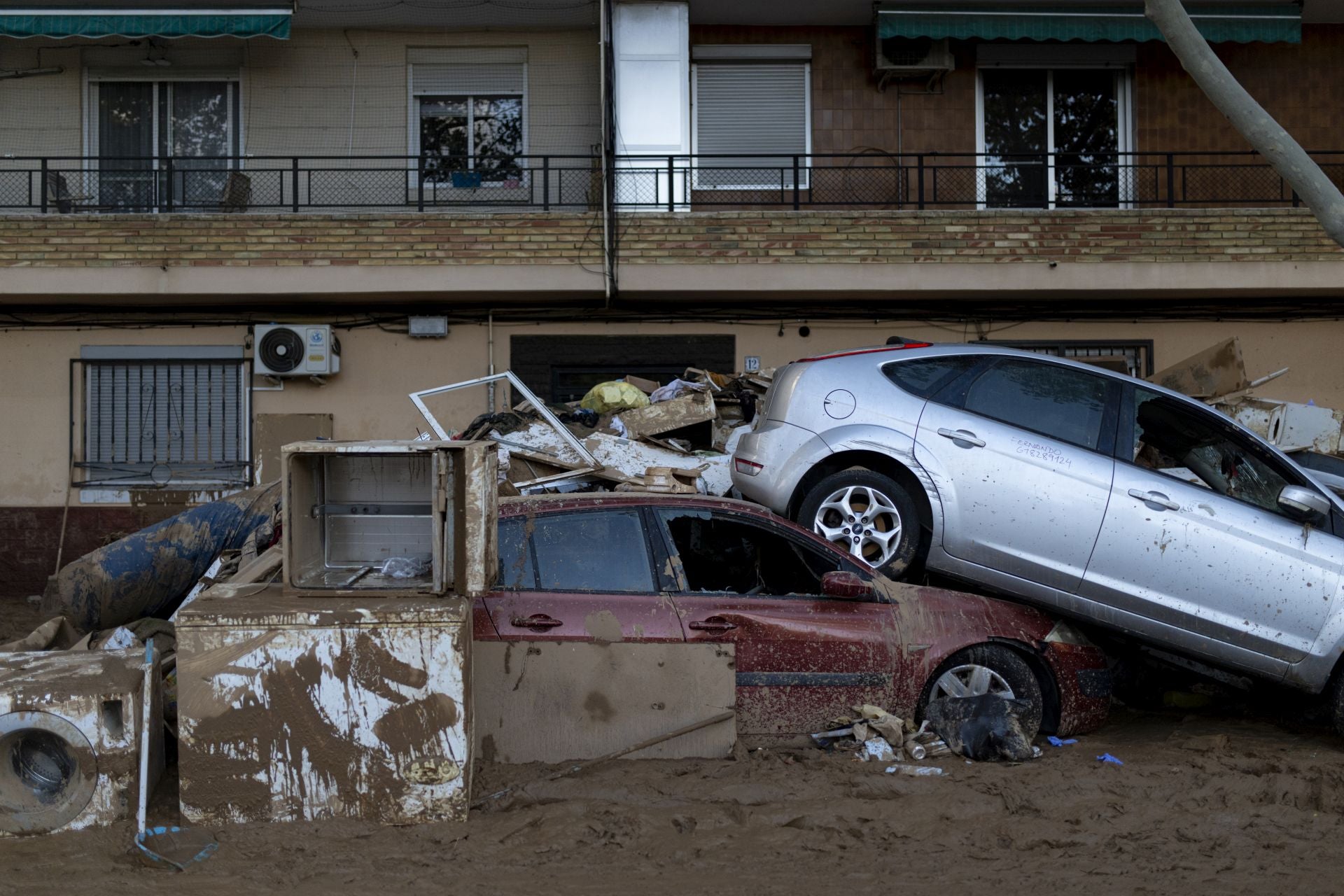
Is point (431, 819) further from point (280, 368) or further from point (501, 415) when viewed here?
point (280, 368)

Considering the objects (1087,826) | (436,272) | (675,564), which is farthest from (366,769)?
(436,272)

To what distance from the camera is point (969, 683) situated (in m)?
5.83

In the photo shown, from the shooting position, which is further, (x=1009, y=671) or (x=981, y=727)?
(x=1009, y=671)

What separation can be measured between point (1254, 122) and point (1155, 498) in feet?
6.50

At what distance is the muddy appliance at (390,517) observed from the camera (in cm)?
489

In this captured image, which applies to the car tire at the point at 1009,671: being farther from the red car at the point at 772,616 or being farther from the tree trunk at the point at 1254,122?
the tree trunk at the point at 1254,122

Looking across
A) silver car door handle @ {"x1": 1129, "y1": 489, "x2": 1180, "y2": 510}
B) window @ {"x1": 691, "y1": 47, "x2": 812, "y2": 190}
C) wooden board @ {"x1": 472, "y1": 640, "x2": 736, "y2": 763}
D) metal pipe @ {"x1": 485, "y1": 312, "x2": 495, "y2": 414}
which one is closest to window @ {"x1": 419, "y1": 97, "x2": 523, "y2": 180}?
metal pipe @ {"x1": 485, "y1": 312, "x2": 495, "y2": 414}

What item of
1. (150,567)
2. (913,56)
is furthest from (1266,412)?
(150,567)

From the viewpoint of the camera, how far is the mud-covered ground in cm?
434

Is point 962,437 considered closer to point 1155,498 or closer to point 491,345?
point 1155,498

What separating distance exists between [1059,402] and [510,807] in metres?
3.79

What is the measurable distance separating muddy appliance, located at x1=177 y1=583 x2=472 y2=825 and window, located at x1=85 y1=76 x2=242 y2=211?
9743 millimetres

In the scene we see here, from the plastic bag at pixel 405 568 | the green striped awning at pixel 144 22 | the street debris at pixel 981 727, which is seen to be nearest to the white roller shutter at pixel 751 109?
the green striped awning at pixel 144 22

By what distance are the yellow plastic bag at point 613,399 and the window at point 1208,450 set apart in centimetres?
436
